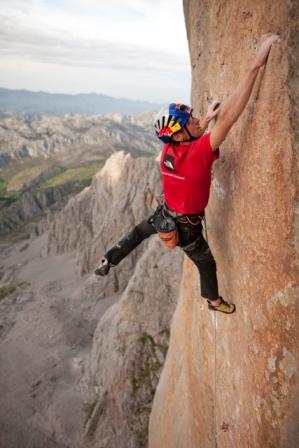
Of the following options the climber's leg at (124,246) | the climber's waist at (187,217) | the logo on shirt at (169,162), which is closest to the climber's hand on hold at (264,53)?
the logo on shirt at (169,162)

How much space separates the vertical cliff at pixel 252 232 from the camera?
530 cm

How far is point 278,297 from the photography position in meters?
5.69

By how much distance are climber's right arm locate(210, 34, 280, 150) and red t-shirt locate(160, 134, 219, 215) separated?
466mm

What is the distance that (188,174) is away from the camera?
6.69 m

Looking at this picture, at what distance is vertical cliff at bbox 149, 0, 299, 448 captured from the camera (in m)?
5.30

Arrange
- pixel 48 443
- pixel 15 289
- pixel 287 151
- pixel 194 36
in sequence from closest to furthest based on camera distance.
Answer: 1. pixel 287 151
2. pixel 194 36
3. pixel 48 443
4. pixel 15 289

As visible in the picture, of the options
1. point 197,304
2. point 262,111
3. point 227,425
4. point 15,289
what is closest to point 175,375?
point 197,304

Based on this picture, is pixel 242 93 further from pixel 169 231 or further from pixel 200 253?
pixel 200 253

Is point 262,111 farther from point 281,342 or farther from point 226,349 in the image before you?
point 226,349

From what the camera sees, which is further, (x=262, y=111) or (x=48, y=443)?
(x=48, y=443)

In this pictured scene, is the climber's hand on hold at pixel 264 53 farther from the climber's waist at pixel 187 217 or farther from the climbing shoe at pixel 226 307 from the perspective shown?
the climbing shoe at pixel 226 307

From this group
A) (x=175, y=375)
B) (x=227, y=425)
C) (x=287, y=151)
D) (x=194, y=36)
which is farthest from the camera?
(x=175, y=375)

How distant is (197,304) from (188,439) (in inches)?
159

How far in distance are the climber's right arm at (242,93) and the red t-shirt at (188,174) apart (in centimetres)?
47
